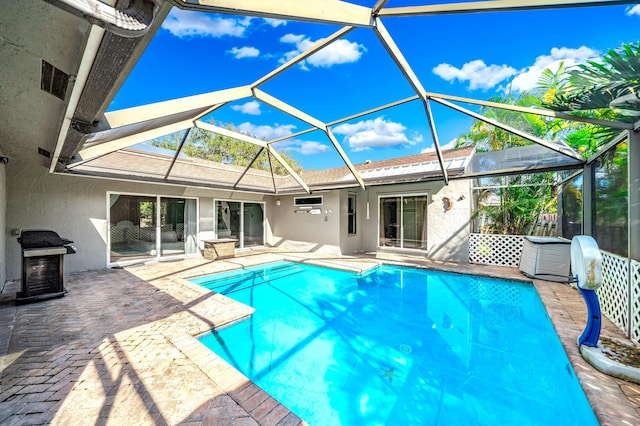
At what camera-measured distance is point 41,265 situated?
5422mm

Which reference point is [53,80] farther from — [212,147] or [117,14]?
[212,147]

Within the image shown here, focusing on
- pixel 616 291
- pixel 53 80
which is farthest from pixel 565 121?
pixel 53 80

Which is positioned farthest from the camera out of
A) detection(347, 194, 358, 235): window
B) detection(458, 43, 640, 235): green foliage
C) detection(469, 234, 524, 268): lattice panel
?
detection(347, 194, 358, 235): window

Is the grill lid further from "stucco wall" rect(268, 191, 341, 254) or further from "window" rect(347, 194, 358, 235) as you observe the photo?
"window" rect(347, 194, 358, 235)

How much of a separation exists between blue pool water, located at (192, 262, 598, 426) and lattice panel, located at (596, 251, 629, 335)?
102cm

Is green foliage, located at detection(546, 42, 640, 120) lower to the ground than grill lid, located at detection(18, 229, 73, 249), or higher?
higher

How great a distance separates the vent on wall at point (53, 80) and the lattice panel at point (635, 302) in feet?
26.8

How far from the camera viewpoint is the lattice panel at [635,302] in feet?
12.7

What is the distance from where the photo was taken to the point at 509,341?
4.65 metres

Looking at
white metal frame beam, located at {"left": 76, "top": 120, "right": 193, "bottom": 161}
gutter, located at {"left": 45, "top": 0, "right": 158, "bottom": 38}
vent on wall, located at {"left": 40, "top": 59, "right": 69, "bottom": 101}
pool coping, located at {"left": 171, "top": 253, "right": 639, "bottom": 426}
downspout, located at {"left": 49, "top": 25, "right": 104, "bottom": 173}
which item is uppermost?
white metal frame beam, located at {"left": 76, "top": 120, "right": 193, "bottom": 161}

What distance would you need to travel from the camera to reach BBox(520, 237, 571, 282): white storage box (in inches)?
286

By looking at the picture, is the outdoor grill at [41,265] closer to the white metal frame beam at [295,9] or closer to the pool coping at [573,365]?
the pool coping at [573,365]

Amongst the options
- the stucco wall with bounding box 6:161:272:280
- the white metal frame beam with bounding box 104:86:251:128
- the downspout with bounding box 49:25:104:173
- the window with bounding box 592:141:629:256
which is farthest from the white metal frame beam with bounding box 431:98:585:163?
the stucco wall with bounding box 6:161:272:280

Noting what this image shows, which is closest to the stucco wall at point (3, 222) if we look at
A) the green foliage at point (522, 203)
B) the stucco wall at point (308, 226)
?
the stucco wall at point (308, 226)
